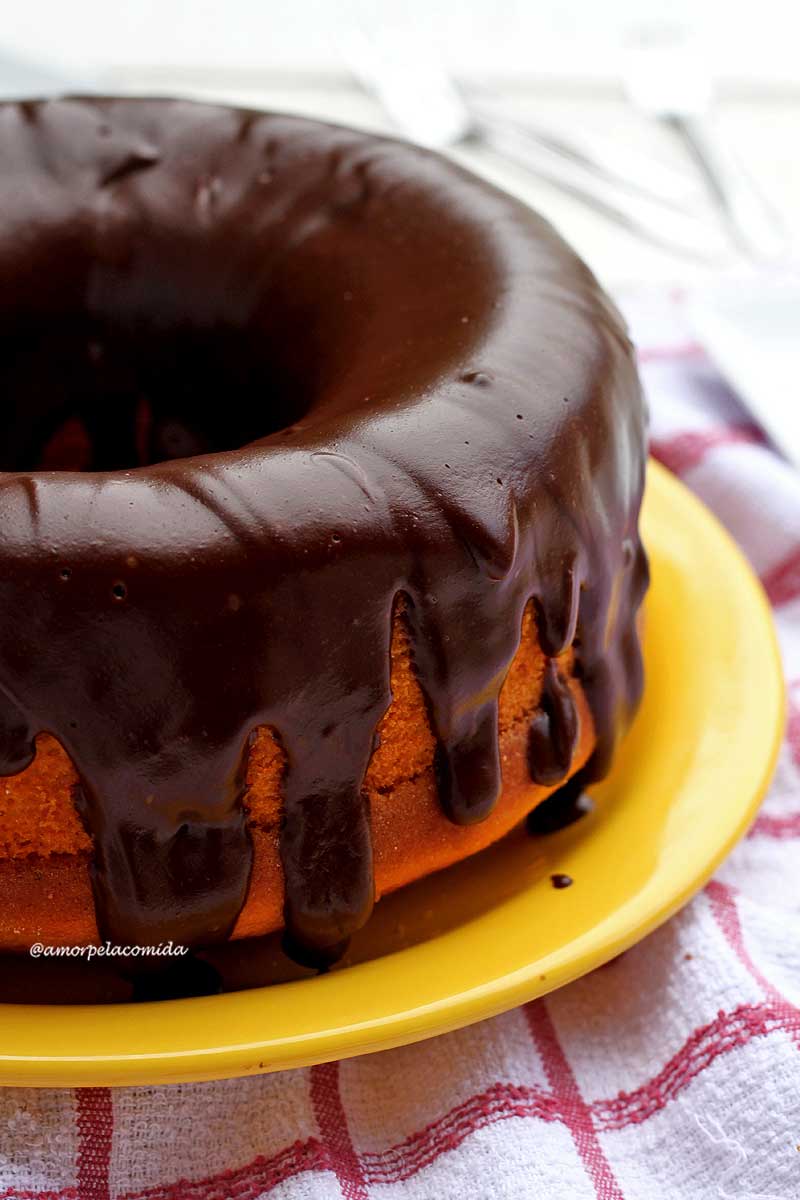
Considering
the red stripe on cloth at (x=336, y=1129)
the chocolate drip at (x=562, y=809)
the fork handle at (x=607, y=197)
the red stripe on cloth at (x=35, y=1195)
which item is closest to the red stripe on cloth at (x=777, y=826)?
the chocolate drip at (x=562, y=809)

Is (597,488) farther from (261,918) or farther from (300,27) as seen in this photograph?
(300,27)

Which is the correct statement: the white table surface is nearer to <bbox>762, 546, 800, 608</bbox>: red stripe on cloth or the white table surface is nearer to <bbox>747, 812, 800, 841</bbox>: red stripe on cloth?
<bbox>762, 546, 800, 608</bbox>: red stripe on cloth

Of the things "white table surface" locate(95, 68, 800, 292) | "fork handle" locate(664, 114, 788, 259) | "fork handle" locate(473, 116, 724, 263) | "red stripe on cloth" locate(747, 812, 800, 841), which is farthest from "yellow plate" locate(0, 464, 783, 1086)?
"white table surface" locate(95, 68, 800, 292)

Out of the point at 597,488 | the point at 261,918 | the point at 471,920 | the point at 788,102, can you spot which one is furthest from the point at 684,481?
the point at 788,102

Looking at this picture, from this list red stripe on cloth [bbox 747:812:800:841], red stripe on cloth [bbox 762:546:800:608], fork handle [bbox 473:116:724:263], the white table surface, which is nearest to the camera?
red stripe on cloth [bbox 747:812:800:841]

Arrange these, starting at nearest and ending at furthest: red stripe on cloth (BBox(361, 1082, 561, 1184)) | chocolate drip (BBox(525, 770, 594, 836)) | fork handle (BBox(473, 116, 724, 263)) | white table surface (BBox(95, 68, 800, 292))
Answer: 1. red stripe on cloth (BBox(361, 1082, 561, 1184))
2. chocolate drip (BBox(525, 770, 594, 836))
3. fork handle (BBox(473, 116, 724, 263))
4. white table surface (BBox(95, 68, 800, 292))

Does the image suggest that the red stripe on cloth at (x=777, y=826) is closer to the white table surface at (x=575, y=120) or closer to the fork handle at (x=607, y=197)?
the fork handle at (x=607, y=197)

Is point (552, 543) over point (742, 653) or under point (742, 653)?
over
